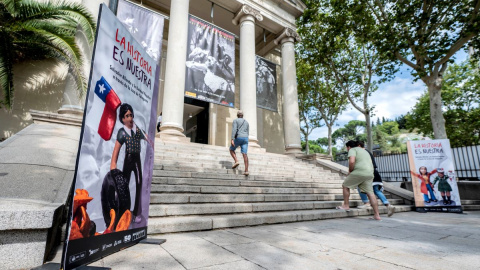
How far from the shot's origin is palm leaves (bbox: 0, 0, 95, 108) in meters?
6.23

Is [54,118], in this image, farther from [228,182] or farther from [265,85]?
[265,85]

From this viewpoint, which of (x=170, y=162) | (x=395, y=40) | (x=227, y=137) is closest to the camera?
(x=170, y=162)

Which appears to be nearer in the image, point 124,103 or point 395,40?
point 124,103

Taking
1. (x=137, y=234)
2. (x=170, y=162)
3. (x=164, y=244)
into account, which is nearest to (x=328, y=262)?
(x=164, y=244)

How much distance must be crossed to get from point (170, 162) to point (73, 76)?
166 inches

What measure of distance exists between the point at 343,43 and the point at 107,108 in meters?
16.4

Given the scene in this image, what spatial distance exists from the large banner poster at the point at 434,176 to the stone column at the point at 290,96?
5.39 meters

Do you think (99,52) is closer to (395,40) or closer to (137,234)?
(137,234)

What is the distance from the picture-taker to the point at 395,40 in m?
10.4

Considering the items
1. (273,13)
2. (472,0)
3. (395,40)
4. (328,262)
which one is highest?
(273,13)

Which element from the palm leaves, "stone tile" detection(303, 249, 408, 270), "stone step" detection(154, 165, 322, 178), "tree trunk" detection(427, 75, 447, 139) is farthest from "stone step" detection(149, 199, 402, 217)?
"tree trunk" detection(427, 75, 447, 139)

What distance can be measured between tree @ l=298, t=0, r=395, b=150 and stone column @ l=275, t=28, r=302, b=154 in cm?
189

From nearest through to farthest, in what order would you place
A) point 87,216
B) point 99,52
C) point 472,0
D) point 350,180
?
point 87,216, point 99,52, point 350,180, point 472,0

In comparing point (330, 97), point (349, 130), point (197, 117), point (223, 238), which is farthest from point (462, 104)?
point (349, 130)
